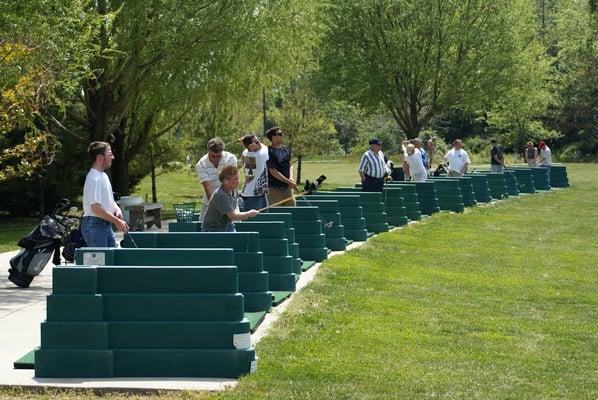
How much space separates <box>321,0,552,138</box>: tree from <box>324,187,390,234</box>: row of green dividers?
71.2 ft

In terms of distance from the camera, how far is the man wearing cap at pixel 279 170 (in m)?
16.5

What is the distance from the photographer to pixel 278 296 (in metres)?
12.6

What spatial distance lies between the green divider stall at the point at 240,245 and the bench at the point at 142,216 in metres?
11.6

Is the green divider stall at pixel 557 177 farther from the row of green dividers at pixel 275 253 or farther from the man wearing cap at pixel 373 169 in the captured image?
the row of green dividers at pixel 275 253

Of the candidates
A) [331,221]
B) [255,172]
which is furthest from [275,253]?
[331,221]

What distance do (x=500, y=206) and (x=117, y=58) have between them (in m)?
11.6

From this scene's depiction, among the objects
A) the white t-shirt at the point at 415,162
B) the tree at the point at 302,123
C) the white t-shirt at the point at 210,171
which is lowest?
the white t-shirt at the point at 210,171

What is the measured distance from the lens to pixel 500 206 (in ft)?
103

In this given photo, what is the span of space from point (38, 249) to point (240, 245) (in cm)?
410

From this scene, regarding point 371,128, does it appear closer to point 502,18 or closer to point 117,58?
point 502,18

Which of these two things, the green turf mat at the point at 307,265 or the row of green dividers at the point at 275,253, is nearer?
the row of green dividers at the point at 275,253

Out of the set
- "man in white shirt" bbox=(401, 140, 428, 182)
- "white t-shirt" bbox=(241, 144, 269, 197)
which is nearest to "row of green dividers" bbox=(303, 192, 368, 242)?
"white t-shirt" bbox=(241, 144, 269, 197)

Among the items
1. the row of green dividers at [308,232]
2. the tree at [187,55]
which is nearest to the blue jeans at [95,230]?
the row of green dividers at [308,232]

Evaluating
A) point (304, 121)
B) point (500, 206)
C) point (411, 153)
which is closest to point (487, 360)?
point (411, 153)
